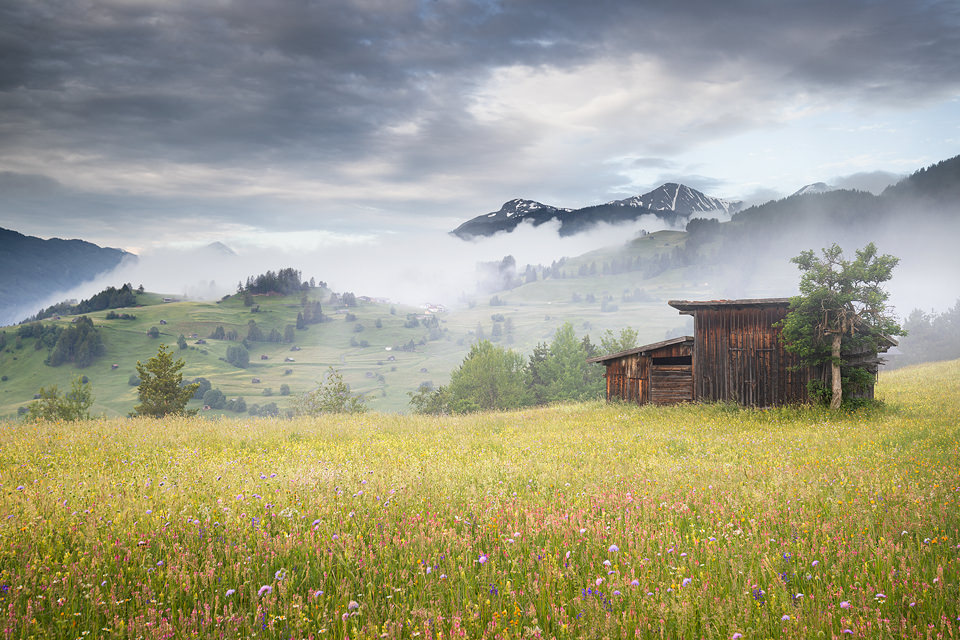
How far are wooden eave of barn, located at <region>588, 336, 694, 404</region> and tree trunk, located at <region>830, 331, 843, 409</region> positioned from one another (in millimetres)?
6750

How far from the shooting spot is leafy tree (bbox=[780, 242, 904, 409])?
2117 centimetres

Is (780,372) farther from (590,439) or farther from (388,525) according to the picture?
(388,525)

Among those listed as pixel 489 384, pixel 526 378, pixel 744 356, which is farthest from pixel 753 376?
pixel 526 378

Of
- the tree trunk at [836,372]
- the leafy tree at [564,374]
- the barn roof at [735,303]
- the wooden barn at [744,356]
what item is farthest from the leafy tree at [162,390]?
the tree trunk at [836,372]

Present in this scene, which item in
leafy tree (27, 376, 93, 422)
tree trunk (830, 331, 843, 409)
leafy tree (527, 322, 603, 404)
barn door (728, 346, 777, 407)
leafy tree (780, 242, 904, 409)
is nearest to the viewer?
leafy tree (780, 242, 904, 409)

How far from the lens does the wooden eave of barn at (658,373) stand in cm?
2761

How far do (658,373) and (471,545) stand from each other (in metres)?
25.4

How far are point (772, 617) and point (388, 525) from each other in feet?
13.5

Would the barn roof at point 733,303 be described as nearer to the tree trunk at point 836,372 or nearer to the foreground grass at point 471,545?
the tree trunk at point 836,372

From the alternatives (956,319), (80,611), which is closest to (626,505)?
(80,611)

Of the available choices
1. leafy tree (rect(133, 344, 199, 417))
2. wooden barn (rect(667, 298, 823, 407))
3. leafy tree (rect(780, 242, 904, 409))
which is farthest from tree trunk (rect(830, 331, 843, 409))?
leafy tree (rect(133, 344, 199, 417))

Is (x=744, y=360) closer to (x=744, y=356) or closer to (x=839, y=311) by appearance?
(x=744, y=356)

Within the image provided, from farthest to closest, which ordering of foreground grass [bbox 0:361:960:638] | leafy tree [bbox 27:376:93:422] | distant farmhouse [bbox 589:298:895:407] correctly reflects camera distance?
leafy tree [bbox 27:376:93:422] < distant farmhouse [bbox 589:298:895:407] < foreground grass [bbox 0:361:960:638]

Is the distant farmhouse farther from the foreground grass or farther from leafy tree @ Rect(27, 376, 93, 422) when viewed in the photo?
leafy tree @ Rect(27, 376, 93, 422)
